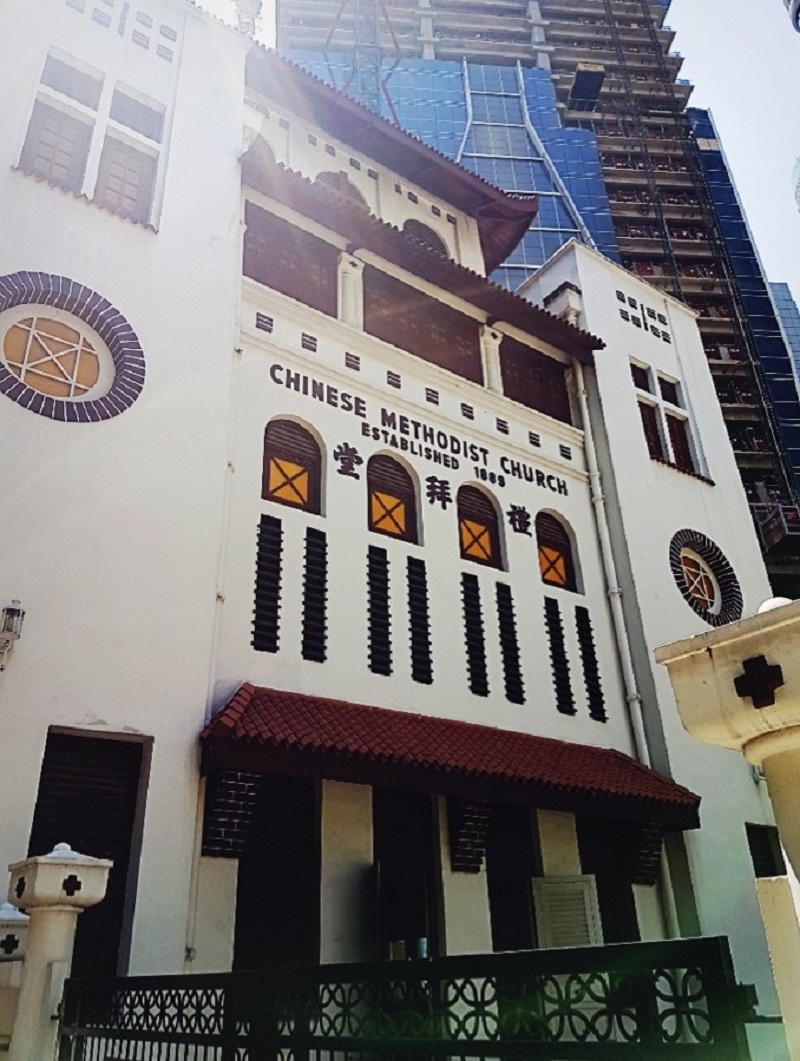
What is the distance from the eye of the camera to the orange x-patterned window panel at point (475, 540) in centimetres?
1213

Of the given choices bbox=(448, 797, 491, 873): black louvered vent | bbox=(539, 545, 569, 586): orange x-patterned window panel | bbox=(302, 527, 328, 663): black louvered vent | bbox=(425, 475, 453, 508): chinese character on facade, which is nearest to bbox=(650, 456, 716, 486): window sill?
bbox=(539, 545, 569, 586): orange x-patterned window panel

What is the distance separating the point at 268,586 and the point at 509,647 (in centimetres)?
383

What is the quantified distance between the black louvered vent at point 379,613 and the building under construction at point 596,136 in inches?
957

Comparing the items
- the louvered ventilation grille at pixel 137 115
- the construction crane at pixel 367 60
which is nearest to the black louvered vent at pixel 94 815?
the louvered ventilation grille at pixel 137 115

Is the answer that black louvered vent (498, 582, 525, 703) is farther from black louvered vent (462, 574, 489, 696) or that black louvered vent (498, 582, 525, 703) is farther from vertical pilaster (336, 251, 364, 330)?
vertical pilaster (336, 251, 364, 330)

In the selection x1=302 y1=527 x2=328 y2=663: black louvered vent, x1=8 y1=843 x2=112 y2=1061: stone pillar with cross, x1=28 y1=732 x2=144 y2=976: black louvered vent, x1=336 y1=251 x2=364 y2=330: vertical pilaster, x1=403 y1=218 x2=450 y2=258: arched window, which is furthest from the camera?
x1=403 y1=218 x2=450 y2=258: arched window

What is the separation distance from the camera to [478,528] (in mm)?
12469

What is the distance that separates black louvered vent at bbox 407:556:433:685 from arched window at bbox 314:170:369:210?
26.5 feet

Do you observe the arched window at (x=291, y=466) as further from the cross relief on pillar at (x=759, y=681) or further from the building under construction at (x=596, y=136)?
the building under construction at (x=596, y=136)

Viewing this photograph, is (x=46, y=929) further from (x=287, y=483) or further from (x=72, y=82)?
(x=72, y=82)

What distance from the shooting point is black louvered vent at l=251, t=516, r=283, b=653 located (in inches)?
368

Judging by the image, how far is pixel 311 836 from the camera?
29.5 feet

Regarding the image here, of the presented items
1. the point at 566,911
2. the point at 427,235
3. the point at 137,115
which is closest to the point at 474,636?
the point at 566,911

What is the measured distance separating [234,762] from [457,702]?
362 cm
